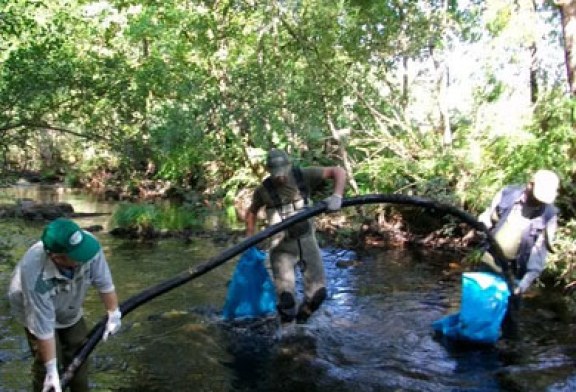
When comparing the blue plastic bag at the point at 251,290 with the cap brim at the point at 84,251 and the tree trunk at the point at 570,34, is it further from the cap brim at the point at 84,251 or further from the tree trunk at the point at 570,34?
the tree trunk at the point at 570,34

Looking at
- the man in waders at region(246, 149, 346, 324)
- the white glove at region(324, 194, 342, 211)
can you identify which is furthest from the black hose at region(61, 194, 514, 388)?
the man in waders at region(246, 149, 346, 324)

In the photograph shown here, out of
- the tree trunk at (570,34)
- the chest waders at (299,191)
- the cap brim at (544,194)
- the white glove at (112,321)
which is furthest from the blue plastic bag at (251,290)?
the tree trunk at (570,34)

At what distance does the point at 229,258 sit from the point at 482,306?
7.99 ft

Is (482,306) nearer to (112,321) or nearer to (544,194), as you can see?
(544,194)

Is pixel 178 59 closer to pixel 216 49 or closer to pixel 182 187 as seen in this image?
pixel 216 49

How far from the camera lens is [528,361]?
5688mm

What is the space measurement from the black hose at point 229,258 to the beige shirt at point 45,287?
12.0 inches

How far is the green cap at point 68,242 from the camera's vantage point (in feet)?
11.0

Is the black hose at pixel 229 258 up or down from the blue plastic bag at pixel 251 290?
up

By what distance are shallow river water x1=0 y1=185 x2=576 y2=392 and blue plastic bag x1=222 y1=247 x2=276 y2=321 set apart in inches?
6.9

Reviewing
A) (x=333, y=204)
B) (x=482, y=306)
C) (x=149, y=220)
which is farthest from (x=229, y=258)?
(x=149, y=220)

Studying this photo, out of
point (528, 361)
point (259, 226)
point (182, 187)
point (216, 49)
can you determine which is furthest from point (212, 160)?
point (528, 361)

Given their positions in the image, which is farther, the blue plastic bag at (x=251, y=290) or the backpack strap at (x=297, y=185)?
the blue plastic bag at (x=251, y=290)

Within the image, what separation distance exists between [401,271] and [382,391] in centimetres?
499
